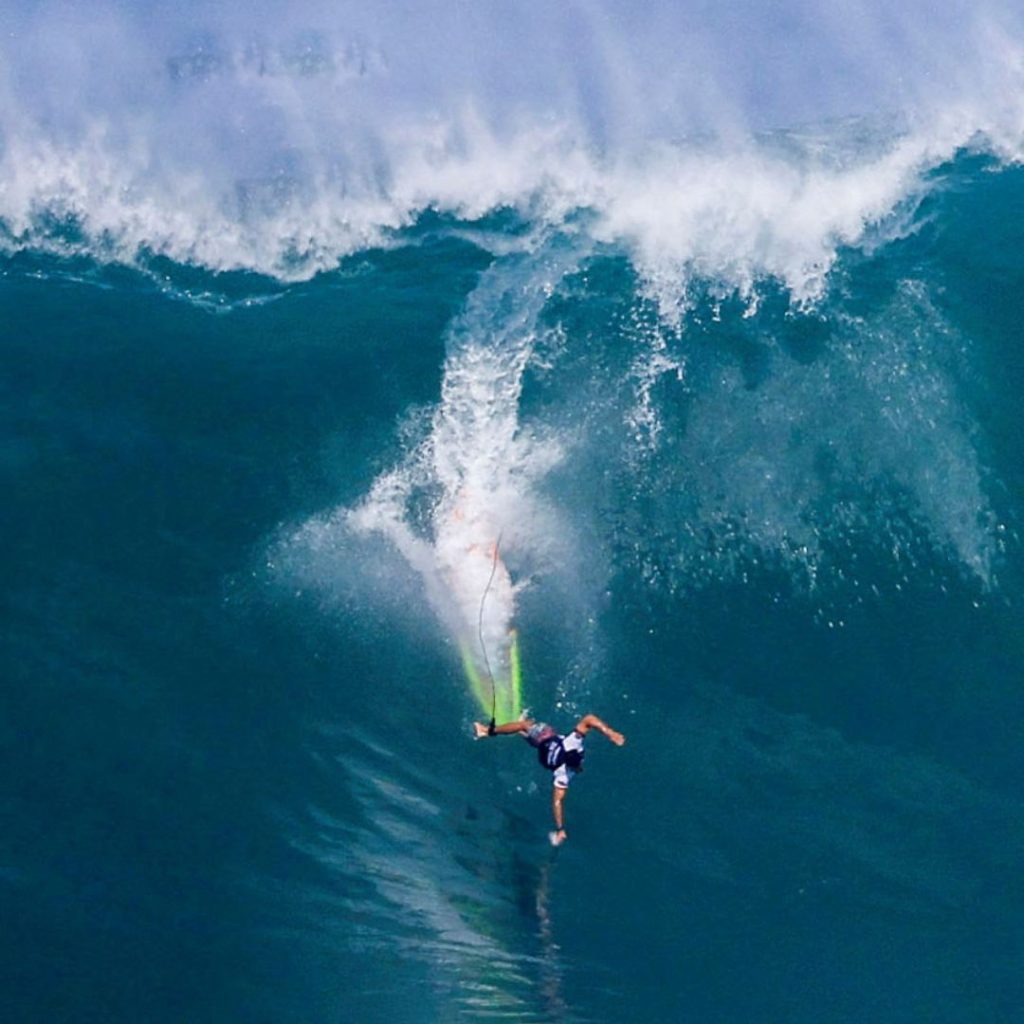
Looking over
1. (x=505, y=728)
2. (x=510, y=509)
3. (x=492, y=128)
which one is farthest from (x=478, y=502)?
(x=492, y=128)

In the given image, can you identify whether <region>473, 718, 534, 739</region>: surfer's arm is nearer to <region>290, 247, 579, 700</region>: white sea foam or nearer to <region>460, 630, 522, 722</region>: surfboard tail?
<region>460, 630, 522, 722</region>: surfboard tail

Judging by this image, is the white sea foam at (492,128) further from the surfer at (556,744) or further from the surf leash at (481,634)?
the surfer at (556,744)

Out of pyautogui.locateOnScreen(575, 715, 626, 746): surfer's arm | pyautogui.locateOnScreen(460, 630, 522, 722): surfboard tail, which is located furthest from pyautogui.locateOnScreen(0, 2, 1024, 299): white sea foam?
pyautogui.locateOnScreen(575, 715, 626, 746): surfer's arm

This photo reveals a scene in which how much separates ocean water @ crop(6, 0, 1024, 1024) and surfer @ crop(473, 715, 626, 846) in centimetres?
95

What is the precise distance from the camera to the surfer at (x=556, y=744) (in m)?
17.3

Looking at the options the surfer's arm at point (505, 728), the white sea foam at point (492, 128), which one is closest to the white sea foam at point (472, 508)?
the surfer's arm at point (505, 728)

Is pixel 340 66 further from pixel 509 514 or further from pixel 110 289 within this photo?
pixel 509 514

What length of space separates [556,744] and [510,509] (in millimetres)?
4052

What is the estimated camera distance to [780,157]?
2278 cm

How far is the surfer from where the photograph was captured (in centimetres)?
1730

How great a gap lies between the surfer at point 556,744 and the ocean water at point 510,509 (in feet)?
3.12

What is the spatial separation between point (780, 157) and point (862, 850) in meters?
11.8

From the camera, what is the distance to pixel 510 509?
19.9m

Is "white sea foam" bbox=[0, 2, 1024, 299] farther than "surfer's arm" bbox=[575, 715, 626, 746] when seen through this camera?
Yes
